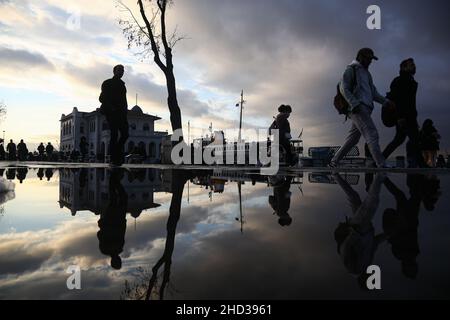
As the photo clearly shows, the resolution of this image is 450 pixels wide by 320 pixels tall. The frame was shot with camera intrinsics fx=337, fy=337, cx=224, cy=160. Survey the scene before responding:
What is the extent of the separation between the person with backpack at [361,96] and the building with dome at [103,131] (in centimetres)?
5518

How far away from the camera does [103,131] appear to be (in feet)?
214

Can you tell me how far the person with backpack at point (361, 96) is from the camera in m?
6.57

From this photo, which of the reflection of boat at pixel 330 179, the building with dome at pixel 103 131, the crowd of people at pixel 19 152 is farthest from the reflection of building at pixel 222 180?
the building with dome at pixel 103 131

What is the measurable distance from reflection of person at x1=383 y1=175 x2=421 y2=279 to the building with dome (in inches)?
2334

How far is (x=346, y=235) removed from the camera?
1.54 m

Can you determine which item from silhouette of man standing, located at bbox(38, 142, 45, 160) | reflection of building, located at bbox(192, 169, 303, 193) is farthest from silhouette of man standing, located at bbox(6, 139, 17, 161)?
reflection of building, located at bbox(192, 169, 303, 193)

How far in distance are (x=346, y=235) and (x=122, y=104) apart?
735 cm

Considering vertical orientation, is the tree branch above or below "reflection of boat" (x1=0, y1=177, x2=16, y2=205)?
above

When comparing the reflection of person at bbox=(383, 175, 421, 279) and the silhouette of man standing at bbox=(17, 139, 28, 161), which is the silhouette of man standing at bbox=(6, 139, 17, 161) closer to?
the silhouette of man standing at bbox=(17, 139, 28, 161)

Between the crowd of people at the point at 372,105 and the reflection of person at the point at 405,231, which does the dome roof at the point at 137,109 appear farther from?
the reflection of person at the point at 405,231

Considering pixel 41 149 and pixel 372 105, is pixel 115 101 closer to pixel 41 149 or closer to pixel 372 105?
pixel 372 105

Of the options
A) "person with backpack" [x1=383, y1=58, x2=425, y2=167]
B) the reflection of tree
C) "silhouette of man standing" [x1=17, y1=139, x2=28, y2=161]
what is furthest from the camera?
"silhouette of man standing" [x1=17, y1=139, x2=28, y2=161]

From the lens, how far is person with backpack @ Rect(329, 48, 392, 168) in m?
6.57
